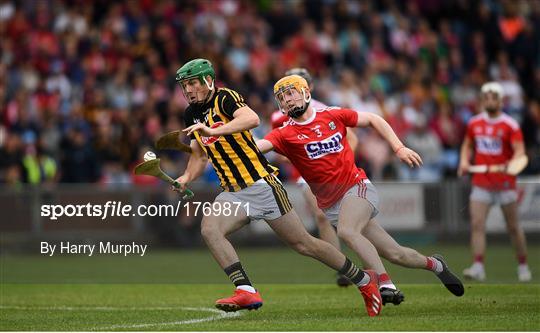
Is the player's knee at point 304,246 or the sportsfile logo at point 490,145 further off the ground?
the player's knee at point 304,246

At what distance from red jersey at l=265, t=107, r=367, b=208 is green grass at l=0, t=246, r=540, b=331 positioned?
1179 millimetres

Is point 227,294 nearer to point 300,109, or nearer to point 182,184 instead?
point 182,184

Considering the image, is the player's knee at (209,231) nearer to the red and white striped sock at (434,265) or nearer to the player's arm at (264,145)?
the player's arm at (264,145)

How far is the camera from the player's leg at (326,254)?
10.5 meters

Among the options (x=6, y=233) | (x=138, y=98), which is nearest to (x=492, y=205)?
(x=6, y=233)

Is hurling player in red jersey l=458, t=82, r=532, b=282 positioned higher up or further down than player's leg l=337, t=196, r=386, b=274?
further down

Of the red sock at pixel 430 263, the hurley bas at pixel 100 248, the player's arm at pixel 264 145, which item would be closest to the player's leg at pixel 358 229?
the red sock at pixel 430 263

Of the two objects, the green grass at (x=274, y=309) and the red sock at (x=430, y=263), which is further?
the red sock at (x=430, y=263)

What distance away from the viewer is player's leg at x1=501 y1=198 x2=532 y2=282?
14766mm

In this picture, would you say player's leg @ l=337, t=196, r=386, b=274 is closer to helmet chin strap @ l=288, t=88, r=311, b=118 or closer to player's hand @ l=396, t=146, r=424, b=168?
player's hand @ l=396, t=146, r=424, b=168

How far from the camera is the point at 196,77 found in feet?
34.7

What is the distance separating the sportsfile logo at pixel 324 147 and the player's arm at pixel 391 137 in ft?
0.85

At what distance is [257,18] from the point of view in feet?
83.9

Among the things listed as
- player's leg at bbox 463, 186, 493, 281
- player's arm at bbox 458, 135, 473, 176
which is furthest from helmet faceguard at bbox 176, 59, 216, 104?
player's leg at bbox 463, 186, 493, 281
